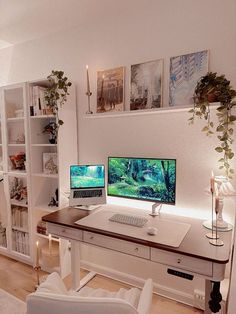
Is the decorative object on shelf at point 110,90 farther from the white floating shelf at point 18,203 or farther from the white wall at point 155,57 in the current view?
the white floating shelf at point 18,203

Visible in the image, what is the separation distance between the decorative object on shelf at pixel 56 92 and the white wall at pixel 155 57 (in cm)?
25

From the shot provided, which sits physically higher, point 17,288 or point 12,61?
point 12,61

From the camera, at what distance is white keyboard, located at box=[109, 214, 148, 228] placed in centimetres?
167

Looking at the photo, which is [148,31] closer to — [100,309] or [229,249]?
[229,249]

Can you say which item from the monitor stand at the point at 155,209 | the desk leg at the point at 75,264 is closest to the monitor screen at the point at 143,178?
the monitor stand at the point at 155,209

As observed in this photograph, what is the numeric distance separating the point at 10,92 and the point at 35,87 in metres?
0.52

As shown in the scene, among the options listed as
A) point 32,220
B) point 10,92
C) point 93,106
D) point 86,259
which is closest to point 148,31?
point 93,106

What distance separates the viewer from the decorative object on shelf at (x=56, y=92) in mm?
2041

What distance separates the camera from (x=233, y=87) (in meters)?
1.64

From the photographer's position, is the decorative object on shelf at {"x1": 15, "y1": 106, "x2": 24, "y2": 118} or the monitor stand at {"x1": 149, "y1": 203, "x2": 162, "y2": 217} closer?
the monitor stand at {"x1": 149, "y1": 203, "x2": 162, "y2": 217}

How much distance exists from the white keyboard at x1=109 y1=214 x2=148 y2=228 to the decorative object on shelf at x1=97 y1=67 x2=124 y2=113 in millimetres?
970

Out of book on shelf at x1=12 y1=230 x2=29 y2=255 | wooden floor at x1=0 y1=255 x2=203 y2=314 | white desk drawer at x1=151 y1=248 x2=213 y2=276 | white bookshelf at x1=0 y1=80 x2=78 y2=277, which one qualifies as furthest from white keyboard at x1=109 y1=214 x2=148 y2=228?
book on shelf at x1=12 y1=230 x2=29 y2=255

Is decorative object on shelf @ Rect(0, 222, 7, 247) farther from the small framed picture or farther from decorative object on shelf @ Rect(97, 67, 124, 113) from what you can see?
decorative object on shelf @ Rect(97, 67, 124, 113)

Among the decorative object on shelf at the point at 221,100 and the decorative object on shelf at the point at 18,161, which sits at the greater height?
the decorative object on shelf at the point at 221,100
